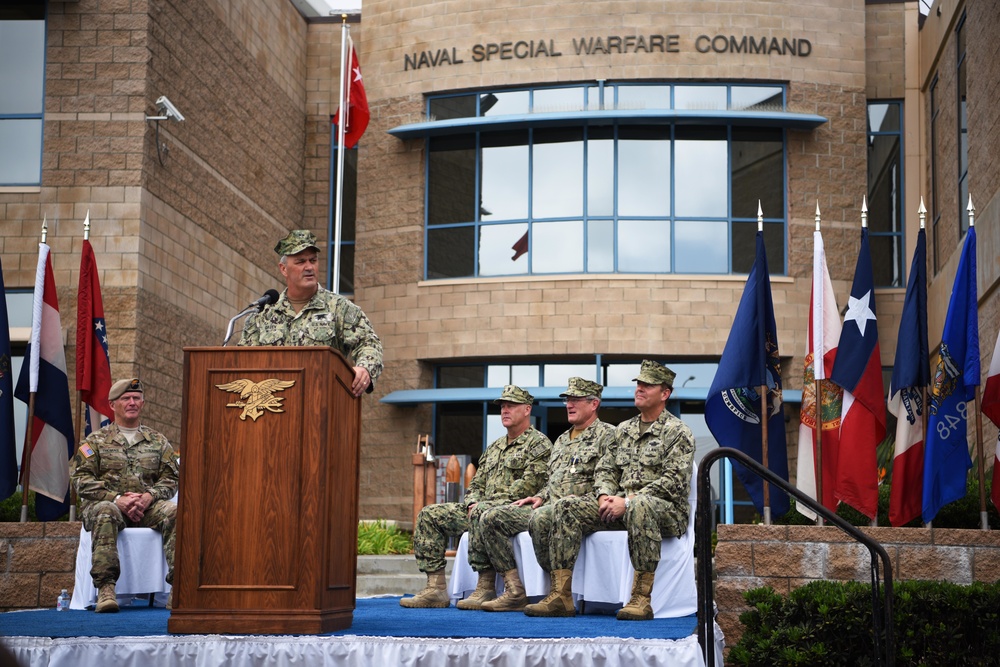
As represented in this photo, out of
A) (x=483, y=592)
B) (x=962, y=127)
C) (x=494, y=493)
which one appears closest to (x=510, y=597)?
(x=483, y=592)

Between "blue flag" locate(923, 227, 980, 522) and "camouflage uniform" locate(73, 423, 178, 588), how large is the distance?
521 centimetres

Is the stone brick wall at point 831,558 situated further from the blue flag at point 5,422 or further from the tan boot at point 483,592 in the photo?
the blue flag at point 5,422

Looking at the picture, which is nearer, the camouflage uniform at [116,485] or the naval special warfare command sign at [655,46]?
the camouflage uniform at [116,485]

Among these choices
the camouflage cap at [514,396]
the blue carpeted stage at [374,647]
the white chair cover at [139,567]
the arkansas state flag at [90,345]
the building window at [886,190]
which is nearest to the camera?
the blue carpeted stage at [374,647]

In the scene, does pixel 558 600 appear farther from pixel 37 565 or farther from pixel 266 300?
pixel 37 565

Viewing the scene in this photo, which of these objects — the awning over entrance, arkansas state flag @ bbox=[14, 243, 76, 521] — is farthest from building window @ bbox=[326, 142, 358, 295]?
arkansas state flag @ bbox=[14, 243, 76, 521]

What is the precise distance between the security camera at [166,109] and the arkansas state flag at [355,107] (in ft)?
11.7

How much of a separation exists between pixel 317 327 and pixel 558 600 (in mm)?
2482

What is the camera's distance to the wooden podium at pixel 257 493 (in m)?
6.31

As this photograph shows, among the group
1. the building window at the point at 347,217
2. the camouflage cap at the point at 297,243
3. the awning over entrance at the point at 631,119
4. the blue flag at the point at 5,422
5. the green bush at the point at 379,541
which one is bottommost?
the green bush at the point at 379,541

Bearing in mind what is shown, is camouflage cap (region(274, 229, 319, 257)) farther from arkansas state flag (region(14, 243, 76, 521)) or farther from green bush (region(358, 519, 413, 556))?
green bush (region(358, 519, 413, 556))

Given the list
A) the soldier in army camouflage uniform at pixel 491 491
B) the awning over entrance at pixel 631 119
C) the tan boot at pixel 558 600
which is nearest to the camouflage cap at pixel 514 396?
the soldier in army camouflage uniform at pixel 491 491

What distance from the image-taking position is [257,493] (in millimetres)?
6379

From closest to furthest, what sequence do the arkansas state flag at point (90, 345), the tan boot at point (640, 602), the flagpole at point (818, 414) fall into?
the tan boot at point (640, 602), the flagpole at point (818, 414), the arkansas state flag at point (90, 345)
